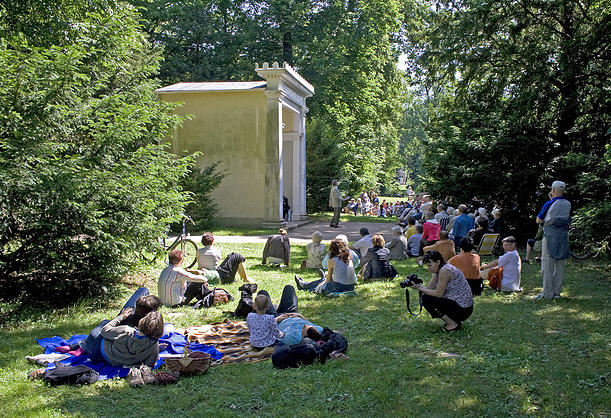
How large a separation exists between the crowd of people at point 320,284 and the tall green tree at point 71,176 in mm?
1073

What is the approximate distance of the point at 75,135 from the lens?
912 cm

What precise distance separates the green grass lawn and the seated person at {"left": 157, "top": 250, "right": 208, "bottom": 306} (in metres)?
0.26

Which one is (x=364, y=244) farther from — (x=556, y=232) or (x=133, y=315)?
(x=133, y=315)

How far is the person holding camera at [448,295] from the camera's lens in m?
7.21

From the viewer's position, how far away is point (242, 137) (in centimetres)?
2188

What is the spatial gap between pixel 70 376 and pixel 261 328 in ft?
7.07

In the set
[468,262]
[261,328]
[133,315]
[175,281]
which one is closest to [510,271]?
[468,262]

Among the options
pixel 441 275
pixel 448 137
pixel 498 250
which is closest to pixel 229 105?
pixel 448 137

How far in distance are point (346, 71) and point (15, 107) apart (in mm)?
27706

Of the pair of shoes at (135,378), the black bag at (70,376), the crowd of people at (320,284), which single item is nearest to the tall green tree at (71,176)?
the crowd of people at (320,284)

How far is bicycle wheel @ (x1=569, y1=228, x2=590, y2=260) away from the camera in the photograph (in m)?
12.2

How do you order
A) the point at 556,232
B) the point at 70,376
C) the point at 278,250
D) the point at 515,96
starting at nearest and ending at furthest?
the point at 70,376 < the point at 556,232 < the point at 278,250 < the point at 515,96

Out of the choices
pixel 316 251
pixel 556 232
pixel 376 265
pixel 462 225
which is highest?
pixel 556 232

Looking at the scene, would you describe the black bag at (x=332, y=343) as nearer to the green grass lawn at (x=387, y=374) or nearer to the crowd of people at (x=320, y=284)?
the crowd of people at (x=320, y=284)
